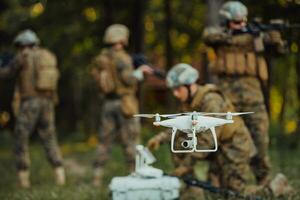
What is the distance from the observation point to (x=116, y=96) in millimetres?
11266

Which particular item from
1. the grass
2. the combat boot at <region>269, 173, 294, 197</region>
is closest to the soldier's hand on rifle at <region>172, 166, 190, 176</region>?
the grass

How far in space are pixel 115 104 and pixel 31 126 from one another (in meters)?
1.36

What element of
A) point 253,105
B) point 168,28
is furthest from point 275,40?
point 168,28

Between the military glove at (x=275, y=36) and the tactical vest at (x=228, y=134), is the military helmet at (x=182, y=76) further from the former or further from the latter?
the military glove at (x=275, y=36)

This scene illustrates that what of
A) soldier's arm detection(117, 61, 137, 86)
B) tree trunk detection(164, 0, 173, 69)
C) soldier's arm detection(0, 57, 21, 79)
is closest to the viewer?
soldier's arm detection(117, 61, 137, 86)

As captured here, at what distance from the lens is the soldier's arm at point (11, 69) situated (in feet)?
37.4

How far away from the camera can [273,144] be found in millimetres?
16234

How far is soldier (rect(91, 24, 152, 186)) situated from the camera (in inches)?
436

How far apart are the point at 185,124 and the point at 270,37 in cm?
417

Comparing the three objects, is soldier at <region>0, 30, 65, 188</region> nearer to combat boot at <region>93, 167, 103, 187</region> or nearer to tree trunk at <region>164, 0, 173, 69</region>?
combat boot at <region>93, 167, 103, 187</region>

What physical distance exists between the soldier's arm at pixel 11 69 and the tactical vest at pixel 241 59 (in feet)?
11.3

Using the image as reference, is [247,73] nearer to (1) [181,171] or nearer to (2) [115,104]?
(1) [181,171]

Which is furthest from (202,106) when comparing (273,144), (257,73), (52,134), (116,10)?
(116,10)

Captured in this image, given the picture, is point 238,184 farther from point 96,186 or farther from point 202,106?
point 96,186
